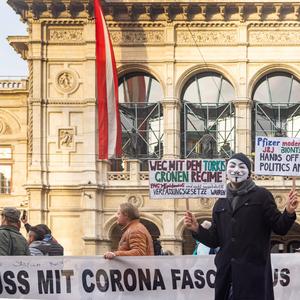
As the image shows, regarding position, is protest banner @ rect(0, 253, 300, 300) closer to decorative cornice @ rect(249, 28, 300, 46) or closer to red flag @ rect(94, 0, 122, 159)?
red flag @ rect(94, 0, 122, 159)

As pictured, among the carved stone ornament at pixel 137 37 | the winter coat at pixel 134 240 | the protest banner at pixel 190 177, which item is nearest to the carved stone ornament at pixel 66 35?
the carved stone ornament at pixel 137 37

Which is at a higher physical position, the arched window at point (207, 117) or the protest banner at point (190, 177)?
the arched window at point (207, 117)

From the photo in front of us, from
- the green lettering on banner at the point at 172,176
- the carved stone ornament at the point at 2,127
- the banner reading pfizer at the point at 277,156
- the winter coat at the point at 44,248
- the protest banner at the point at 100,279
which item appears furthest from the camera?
the carved stone ornament at the point at 2,127

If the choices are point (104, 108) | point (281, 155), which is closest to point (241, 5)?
point (104, 108)

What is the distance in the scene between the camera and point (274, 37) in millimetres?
34312

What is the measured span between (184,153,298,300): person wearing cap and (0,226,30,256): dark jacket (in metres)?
Answer: 3.76

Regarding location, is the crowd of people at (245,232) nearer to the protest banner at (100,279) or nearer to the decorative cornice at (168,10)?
the protest banner at (100,279)

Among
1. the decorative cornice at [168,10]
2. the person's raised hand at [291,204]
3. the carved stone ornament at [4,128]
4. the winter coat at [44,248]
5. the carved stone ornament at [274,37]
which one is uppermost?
the decorative cornice at [168,10]

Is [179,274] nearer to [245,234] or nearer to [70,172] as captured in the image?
[245,234]

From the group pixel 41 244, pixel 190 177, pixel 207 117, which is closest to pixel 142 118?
pixel 207 117

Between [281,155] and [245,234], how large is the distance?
23.5ft

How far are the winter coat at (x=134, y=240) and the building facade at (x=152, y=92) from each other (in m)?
22.6

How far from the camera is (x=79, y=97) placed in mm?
34281

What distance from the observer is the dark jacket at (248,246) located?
8.01m
